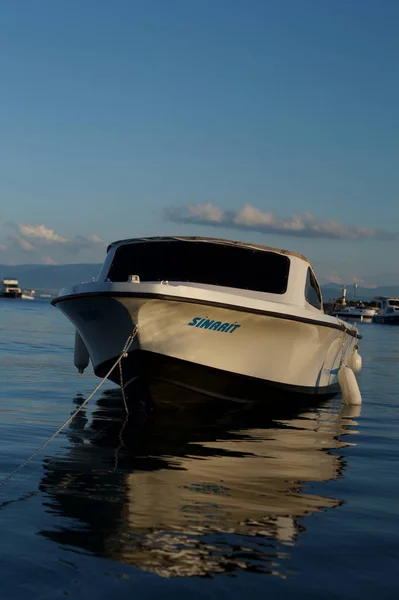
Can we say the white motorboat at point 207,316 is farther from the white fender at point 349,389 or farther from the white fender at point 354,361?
the white fender at point 354,361

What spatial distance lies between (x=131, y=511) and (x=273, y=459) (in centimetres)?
292

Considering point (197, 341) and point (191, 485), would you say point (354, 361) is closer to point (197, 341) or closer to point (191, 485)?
point (197, 341)

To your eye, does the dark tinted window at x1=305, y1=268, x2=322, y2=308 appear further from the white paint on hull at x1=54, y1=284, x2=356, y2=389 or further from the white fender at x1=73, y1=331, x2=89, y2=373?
the white fender at x1=73, y1=331, x2=89, y2=373

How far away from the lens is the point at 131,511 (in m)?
5.96

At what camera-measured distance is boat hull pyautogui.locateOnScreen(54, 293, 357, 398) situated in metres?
10.4

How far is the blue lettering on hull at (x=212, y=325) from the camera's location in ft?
34.4

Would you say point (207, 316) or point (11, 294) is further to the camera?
point (11, 294)

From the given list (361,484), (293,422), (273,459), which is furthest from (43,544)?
(293,422)

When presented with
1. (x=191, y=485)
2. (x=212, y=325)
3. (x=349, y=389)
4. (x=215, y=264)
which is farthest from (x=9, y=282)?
(x=191, y=485)

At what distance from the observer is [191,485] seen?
23.0 feet

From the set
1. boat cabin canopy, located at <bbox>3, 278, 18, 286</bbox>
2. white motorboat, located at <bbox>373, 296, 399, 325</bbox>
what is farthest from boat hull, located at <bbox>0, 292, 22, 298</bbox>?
white motorboat, located at <bbox>373, 296, 399, 325</bbox>

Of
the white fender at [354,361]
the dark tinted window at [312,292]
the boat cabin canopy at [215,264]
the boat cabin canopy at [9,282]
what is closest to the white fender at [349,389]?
the dark tinted window at [312,292]

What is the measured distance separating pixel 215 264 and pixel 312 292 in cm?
250

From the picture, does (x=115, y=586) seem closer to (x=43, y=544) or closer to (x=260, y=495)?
(x=43, y=544)
